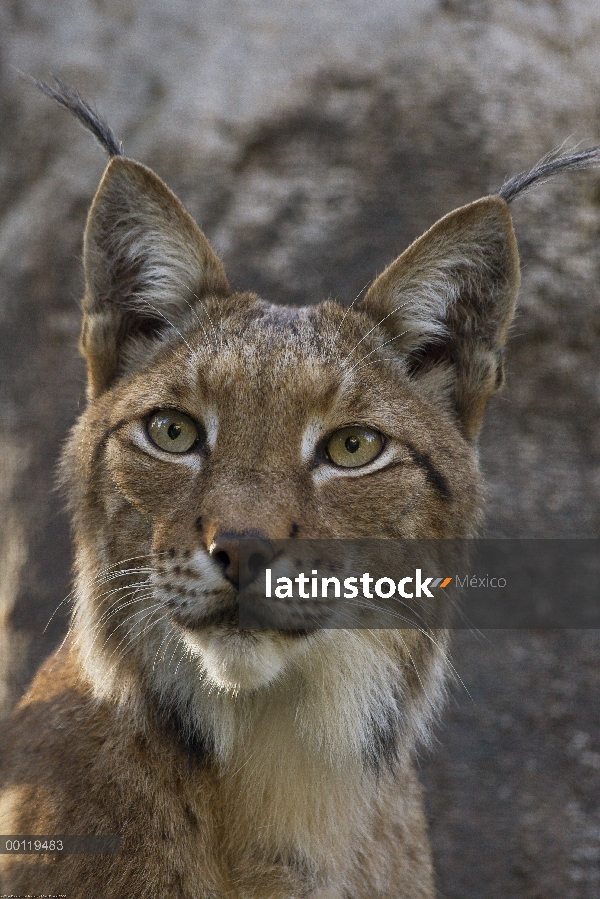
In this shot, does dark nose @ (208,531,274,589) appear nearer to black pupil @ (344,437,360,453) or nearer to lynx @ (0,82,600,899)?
lynx @ (0,82,600,899)

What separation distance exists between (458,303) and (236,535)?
56.4 inches

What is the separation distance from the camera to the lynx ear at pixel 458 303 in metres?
3.29

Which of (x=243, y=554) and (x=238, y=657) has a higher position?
(x=243, y=554)

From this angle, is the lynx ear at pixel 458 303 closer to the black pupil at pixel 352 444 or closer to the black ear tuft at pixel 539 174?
the black ear tuft at pixel 539 174

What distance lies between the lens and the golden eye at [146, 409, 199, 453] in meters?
2.99

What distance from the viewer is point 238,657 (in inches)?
102

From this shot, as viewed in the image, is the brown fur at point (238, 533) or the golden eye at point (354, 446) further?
the golden eye at point (354, 446)

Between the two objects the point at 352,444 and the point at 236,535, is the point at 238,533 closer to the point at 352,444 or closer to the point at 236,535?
the point at 236,535

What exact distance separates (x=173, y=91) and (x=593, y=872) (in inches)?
205

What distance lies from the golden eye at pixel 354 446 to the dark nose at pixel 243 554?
0.57m

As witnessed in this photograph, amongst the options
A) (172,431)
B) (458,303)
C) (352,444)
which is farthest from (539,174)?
(172,431)

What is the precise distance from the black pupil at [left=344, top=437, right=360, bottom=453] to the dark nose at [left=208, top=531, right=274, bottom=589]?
61 cm

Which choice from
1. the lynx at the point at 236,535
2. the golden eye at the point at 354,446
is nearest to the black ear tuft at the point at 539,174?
the lynx at the point at 236,535

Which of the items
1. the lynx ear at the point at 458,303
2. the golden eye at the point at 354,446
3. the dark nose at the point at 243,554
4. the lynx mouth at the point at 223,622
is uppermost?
the lynx ear at the point at 458,303
